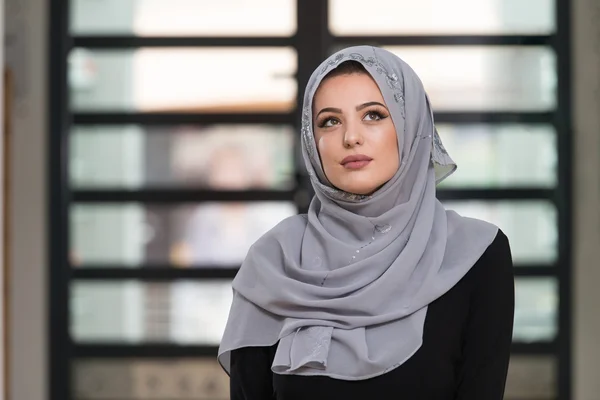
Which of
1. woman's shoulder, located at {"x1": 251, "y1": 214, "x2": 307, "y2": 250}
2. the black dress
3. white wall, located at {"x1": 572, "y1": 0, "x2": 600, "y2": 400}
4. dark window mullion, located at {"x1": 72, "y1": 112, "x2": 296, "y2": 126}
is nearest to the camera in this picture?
the black dress

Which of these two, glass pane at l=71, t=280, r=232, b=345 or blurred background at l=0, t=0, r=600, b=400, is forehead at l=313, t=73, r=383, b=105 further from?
glass pane at l=71, t=280, r=232, b=345

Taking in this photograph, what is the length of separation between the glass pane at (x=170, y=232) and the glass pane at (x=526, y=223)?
34.1 inches

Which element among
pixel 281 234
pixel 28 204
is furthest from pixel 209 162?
pixel 281 234

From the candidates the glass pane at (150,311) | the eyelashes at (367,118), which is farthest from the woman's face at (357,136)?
the glass pane at (150,311)

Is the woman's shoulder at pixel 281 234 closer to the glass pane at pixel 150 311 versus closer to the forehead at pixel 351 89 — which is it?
the forehead at pixel 351 89

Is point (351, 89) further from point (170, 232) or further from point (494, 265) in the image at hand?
point (170, 232)

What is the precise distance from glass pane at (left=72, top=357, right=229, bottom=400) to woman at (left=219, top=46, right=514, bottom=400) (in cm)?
279

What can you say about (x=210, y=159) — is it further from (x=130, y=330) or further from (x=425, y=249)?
(x=425, y=249)

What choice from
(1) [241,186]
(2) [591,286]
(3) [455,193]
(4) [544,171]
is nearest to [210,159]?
(1) [241,186]

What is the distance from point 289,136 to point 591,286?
1.47 m

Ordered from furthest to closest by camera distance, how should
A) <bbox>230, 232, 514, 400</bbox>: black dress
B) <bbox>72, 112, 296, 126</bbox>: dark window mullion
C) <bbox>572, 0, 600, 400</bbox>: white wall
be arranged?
1. <bbox>72, 112, 296, 126</bbox>: dark window mullion
2. <bbox>572, 0, 600, 400</bbox>: white wall
3. <bbox>230, 232, 514, 400</bbox>: black dress

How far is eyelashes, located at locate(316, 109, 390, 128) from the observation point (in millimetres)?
1194

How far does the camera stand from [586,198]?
3.95 metres

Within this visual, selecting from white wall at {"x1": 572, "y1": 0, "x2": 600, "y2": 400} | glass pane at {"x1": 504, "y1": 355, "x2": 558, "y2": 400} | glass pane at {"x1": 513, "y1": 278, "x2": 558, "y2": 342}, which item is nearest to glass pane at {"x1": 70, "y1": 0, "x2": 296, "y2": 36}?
white wall at {"x1": 572, "y1": 0, "x2": 600, "y2": 400}
